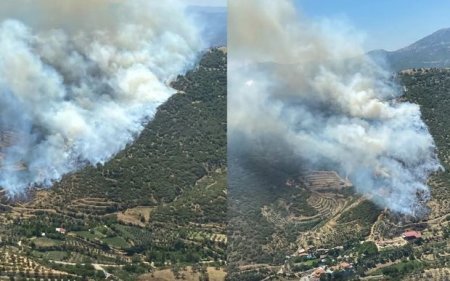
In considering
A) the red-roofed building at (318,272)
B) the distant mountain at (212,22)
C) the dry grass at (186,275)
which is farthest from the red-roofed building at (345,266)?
the distant mountain at (212,22)

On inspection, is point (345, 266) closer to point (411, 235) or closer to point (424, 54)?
point (411, 235)

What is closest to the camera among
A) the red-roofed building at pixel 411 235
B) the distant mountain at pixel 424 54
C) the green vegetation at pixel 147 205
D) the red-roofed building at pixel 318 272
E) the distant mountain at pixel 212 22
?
the green vegetation at pixel 147 205

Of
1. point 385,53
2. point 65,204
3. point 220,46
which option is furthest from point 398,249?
point 65,204

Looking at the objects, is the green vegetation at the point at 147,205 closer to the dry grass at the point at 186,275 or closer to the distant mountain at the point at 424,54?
A: the dry grass at the point at 186,275

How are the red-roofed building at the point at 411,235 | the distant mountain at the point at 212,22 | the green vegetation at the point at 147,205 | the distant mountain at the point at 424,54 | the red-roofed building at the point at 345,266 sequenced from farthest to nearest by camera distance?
the distant mountain at the point at 424,54
the red-roofed building at the point at 411,235
the distant mountain at the point at 212,22
the red-roofed building at the point at 345,266
the green vegetation at the point at 147,205

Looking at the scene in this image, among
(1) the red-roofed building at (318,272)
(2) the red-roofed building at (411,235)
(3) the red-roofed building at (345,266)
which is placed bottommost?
(1) the red-roofed building at (318,272)

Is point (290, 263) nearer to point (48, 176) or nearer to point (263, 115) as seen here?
point (263, 115)
